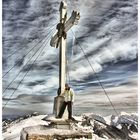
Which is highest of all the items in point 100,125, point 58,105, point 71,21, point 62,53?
point 71,21

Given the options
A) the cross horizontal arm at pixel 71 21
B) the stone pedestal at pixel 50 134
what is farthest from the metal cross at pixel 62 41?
the stone pedestal at pixel 50 134

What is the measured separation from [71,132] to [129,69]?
70 centimetres

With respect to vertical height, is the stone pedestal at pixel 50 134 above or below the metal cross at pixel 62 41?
below

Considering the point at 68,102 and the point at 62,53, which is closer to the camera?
the point at 68,102

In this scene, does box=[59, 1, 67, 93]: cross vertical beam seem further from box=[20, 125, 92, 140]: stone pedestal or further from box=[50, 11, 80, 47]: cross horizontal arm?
box=[20, 125, 92, 140]: stone pedestal

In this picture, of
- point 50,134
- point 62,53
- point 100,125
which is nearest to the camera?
point 50,134

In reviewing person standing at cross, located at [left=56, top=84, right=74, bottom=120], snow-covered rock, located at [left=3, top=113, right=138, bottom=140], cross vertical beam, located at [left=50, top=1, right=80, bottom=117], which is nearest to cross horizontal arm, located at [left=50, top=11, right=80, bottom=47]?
cross vertical beam, located at [left=50, top=1, right=80, bottom=117]

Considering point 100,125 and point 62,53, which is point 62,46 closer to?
point 62,53

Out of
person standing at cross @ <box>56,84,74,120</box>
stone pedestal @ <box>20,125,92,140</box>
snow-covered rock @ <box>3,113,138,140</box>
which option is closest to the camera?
stone pedestal @ <box>20,125,92,140</box>

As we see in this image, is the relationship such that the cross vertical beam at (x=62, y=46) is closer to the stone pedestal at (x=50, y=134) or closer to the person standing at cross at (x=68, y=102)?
the person standing at cross at (x=68, y=102)

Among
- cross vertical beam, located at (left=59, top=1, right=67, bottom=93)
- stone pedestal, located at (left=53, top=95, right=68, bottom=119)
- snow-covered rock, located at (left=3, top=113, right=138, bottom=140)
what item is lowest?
snow-covered rock, located at (left=3, top=113, right=138, bottom=140)

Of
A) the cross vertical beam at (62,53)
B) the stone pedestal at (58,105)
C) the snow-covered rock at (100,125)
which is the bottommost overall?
the snow-covered rock at (100,125)

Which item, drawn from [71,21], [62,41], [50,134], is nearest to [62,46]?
[62,41]

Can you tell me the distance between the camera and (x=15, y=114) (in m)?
2.31
